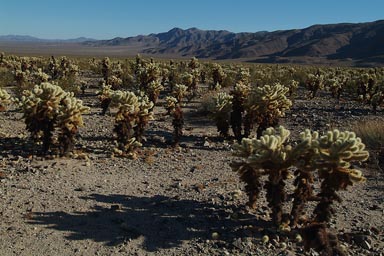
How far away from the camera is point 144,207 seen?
7.06 m

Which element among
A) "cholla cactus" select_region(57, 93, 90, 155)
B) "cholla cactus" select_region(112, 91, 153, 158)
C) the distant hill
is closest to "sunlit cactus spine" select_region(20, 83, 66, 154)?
"cholla cactus" select_region(57, 93, 90, 155)

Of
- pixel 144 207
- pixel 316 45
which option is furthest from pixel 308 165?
pixel 316 45

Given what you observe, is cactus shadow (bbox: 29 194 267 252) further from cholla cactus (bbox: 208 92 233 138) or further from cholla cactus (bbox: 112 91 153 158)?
cholla cactus (bbox: 208 92 233 138)

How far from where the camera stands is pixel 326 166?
5805 mm

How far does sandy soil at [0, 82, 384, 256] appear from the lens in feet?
19.2

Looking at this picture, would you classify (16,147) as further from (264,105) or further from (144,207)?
(264,105)

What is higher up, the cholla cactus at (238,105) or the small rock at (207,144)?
the cholla cactus at (238,105)

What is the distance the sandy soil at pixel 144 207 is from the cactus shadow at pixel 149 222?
15 mm

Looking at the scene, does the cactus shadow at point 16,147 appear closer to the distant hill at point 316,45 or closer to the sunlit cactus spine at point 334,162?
the sunlit cactus spine at point 334,162

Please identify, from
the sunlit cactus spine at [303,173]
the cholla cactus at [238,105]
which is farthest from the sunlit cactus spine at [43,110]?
the sunlit cactus spine at [303,173]

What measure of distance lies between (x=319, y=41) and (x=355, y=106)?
108089mm

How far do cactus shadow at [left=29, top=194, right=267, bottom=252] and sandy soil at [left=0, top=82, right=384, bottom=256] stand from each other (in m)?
0.01

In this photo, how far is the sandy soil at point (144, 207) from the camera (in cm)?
585

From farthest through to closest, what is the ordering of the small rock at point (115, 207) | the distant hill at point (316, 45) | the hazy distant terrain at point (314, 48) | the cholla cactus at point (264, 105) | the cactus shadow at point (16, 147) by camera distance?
1. the distant hill at point (316, 45)
2. the hazy distant terrain at point (314, 48)
3. the cholla cactus at point (264, 105)
4. the cactus shadow at point (16, 147)
5. the small rock at point (115, 207)
